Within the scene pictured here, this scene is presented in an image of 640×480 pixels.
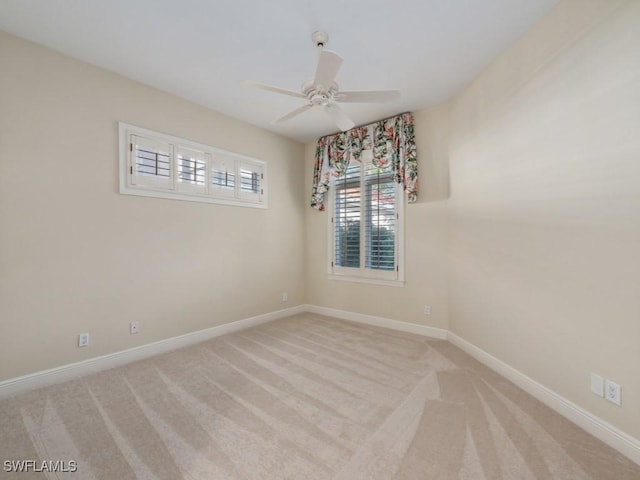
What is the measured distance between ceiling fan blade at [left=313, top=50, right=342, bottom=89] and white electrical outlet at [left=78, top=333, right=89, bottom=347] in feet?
9.71

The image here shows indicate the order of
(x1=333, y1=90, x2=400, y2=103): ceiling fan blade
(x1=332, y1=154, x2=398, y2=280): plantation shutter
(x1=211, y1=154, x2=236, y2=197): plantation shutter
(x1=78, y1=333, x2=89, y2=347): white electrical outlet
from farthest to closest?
(x1=332, y1=154, x2=398, y2=280): plantation shutter → (x1=211, y1=154, x2=236, y2=197): plantation shutter → (x1=78, y1=333, x2=89, y2=347): white electrical outlet → (x1=333, y1=90, x2=400, y2=103): ceiling fan blade

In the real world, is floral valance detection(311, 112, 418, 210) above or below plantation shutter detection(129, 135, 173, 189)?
above

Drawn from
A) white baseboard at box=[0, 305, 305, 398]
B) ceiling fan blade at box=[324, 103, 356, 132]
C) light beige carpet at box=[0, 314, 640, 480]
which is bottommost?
light beige carpet at box=[0, 314, 640, 480]

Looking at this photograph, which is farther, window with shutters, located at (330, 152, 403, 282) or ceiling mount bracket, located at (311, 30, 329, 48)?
window with shutters, located at (330, 152, 403, 282)

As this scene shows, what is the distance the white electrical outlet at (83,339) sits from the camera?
99.3 inches

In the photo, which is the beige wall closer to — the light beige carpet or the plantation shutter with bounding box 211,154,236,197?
the plantation shutter with bounding box 211,154,236,197

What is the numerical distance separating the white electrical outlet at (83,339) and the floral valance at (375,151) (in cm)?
315

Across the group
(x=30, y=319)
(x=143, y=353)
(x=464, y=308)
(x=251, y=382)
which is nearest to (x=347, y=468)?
(x=251, y=382)

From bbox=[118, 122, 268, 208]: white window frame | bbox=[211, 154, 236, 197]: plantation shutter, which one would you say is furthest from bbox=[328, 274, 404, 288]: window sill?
bbox=[211, 154, 236, 197]: plantation shutter

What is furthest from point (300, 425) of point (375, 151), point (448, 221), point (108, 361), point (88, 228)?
point (375, 151)

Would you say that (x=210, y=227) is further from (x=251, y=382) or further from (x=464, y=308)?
(x=464, y=308)

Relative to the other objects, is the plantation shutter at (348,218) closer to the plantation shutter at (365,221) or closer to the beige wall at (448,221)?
the plantation shutter at (365,221)

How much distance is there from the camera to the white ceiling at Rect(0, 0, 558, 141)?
6.40 ft

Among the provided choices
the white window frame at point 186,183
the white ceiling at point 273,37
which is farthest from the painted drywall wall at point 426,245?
the white window frame at point 186,183
